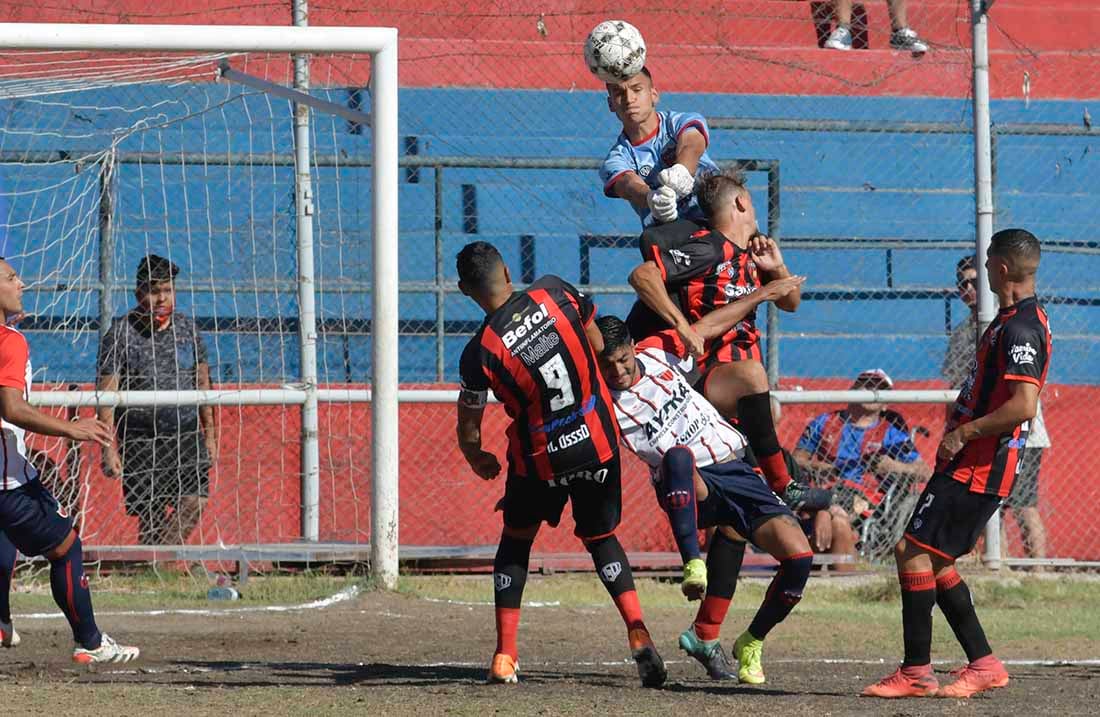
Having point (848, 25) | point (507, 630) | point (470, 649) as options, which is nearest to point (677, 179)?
point (507, 630)

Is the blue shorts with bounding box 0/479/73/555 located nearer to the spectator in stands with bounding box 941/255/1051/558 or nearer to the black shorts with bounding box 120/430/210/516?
the black shorts with bounding box 120/430/210/516

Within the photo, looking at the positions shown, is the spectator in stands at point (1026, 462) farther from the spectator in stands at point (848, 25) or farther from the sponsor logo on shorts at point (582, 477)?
the sponsor logo on shorts at point (582, 477)

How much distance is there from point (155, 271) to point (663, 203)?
4.97 m

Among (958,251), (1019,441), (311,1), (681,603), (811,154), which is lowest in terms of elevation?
(681,603)

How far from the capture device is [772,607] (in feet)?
24.5

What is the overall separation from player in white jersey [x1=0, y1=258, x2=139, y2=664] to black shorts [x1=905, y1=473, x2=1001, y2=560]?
3.70m

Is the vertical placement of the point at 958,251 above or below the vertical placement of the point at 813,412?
above

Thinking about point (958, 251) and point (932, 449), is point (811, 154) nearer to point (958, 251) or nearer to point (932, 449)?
point (958, 251)

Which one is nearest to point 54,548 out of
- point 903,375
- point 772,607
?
point 772,607

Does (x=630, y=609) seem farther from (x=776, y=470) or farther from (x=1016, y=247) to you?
(x=1016, y=247)

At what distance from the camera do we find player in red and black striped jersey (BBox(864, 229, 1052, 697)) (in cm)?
682

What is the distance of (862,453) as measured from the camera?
12.4m

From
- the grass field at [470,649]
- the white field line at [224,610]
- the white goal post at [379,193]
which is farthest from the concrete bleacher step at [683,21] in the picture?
the white field line at [224,610]

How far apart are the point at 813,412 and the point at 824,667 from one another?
181 inches
